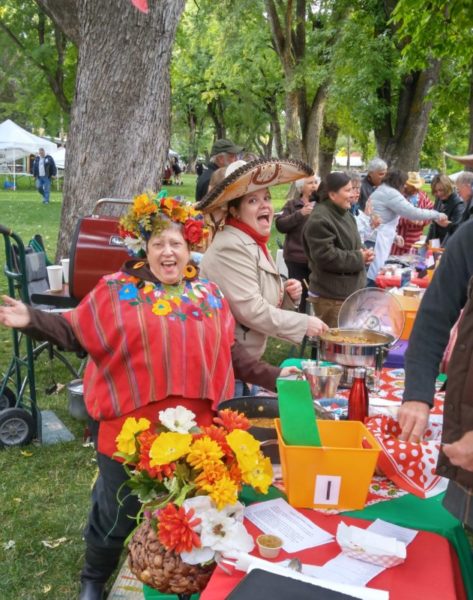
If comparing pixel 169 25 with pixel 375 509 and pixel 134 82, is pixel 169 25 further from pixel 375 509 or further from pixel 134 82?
pixel 375 509

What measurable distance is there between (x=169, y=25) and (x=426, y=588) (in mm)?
5423

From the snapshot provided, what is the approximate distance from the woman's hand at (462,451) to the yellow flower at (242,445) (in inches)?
19.9

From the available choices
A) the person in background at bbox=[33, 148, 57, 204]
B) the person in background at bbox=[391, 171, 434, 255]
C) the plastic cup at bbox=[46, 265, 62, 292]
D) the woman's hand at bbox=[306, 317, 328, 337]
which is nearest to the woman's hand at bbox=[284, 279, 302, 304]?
the woman's hand at bbox=[306, 317, 328, 337]

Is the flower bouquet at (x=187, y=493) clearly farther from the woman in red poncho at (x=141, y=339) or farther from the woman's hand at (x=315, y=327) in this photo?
the woman's hand at (x=315, y=327)

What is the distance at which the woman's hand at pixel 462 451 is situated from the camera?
1.61 metres

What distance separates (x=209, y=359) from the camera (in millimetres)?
2506

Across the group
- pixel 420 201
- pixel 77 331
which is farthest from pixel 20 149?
pixel 77 331

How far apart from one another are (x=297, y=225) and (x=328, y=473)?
16.3 feet

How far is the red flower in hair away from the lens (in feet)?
8.39

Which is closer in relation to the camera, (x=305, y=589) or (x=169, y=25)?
(x=305, y=589)

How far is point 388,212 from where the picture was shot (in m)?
7.38

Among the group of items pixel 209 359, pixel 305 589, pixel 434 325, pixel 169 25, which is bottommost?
pixel 305 589

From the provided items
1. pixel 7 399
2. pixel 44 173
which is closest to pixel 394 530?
pixel 7 399

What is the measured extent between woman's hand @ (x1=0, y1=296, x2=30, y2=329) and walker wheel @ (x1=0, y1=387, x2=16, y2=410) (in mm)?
2425
